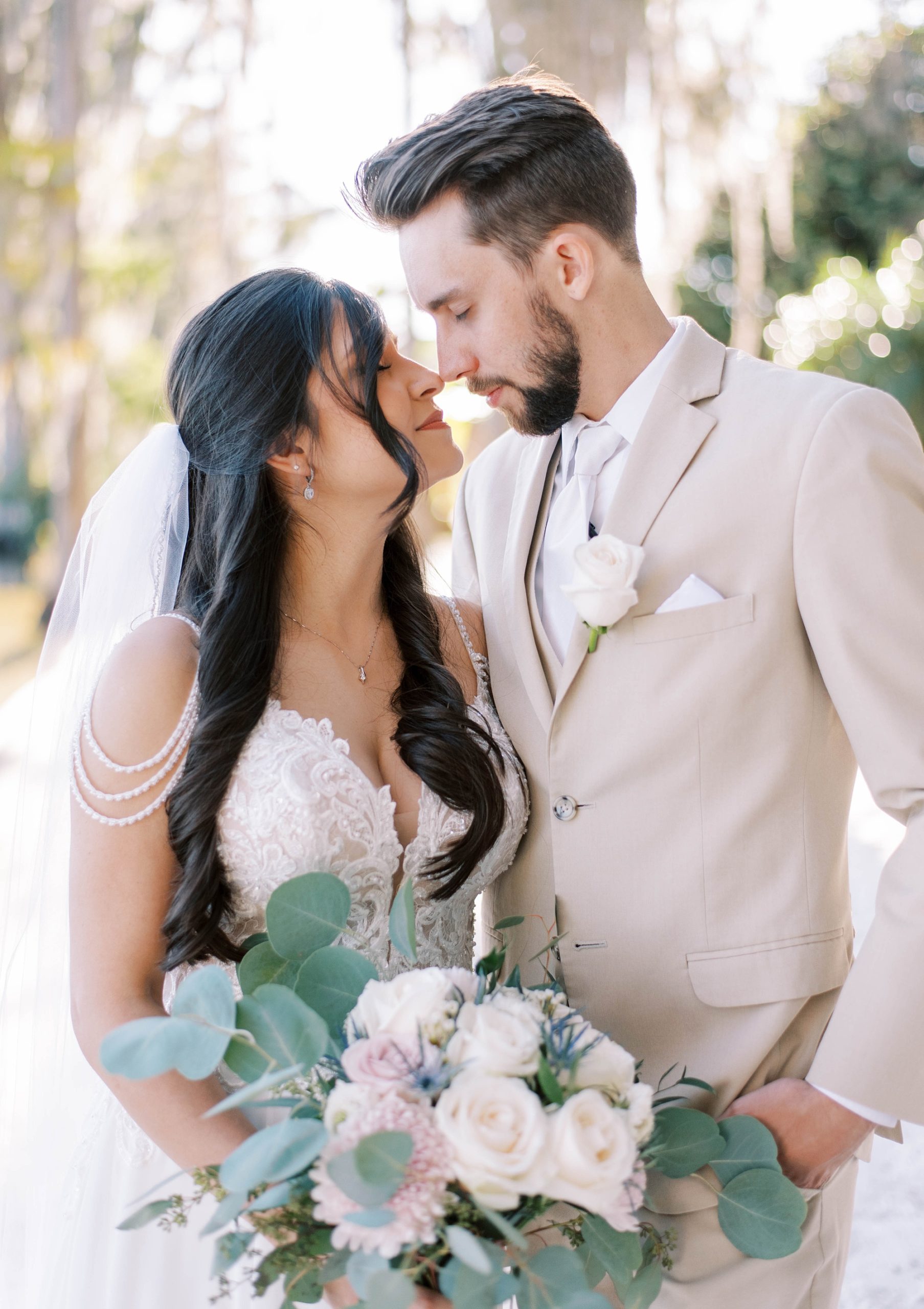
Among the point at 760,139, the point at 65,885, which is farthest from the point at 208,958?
the point at 760,139

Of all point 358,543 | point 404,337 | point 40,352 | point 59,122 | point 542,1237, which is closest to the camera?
point 542,1237

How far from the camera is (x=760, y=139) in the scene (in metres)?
8.59

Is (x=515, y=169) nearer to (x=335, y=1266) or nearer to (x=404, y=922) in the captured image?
(x=404, y=922)

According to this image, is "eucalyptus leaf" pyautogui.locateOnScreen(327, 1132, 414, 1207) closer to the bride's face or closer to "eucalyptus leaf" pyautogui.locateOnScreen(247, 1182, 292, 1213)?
"eucalyptus leaf" pyautogui.locateOnScreen(247, 1182, 292, 1213)

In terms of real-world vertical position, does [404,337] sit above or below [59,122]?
below

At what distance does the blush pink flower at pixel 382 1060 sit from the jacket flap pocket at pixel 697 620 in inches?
32.7

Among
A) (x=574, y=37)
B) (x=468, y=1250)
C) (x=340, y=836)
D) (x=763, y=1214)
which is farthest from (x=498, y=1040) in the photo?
(x=574, y=37)

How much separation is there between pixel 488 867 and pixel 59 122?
31.0 feet

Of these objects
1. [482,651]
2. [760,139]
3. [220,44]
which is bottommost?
[482,651]

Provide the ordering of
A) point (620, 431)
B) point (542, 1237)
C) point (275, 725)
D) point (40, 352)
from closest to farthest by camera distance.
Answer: point (542, 1237) → point (275, 725) → point (620, 431) → point (40, 352)

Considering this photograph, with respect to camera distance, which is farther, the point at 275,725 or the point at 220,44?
the point at 220,44

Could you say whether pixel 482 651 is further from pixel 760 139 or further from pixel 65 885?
pixel 760 139

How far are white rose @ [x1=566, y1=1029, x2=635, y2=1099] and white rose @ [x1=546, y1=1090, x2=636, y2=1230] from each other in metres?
0.04

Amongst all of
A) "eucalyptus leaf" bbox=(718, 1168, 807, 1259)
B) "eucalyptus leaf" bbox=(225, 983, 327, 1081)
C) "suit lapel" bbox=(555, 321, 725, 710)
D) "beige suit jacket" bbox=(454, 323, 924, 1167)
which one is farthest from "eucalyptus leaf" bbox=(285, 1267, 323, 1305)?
"suit lapel" bbox=(555, 321, 725, 710)
